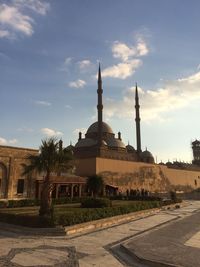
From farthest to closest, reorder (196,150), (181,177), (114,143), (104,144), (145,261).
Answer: (196,150) → (181,177) → (114,143) → (104,144) → (145,261)

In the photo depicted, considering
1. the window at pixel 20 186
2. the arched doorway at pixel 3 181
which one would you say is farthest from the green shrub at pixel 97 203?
the arched doorway at pixel 3 181

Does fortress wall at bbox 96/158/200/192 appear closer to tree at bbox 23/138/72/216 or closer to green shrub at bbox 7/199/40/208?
green shrub at bbox 7/199/40/208

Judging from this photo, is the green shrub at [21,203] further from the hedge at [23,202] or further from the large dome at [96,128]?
the large dome at [96,128]

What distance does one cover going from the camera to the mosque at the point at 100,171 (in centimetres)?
3006

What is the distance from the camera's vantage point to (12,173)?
2992cm

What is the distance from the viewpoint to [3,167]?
97.3 ft

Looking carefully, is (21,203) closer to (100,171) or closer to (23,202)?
(23,202)

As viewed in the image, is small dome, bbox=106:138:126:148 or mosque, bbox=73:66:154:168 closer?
mosque, bbox=73:66:154:168

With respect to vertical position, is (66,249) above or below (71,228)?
below

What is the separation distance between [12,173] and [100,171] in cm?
1710

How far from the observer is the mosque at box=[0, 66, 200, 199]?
30062mm

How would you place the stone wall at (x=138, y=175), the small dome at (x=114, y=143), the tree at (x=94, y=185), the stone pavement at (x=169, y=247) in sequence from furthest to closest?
the small dome at (x=114, y=143)
the stone wall at (x=138, y=175)
the tree at (x=94, y=185)
the stone pavement at (x=169, y=247)

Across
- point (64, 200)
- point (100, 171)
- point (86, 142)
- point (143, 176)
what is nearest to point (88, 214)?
point (64, 200)

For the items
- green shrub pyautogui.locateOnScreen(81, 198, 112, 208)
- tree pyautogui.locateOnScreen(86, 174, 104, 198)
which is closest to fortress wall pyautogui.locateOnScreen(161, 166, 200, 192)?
tree pyautogui.locateOnScreen(86, 174, 104, 198)
